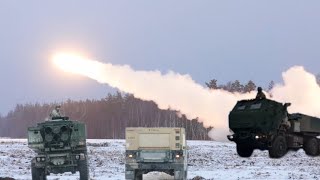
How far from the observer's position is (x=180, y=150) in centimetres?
2627

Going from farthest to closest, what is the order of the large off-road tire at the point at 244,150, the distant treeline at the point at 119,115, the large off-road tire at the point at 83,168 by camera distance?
the distant treeline at the point at 119,115 < the large off-road tire at the point at 83,168 < the large off-road tire at the point at 244,150

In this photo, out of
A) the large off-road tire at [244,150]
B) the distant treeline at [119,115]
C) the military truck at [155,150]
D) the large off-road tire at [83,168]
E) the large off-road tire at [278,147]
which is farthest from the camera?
the distant treeline at [119,115]

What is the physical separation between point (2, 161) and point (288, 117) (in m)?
37.3

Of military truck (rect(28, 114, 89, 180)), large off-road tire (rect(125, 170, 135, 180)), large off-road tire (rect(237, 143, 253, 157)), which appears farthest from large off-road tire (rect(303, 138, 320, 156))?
military truck (rect(28, 114, 89, 180))

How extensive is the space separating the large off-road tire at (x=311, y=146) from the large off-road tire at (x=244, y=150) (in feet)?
3.61

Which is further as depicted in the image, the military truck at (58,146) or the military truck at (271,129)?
the military truck at (58,146)

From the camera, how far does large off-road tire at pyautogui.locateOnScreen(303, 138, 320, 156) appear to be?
11998mm

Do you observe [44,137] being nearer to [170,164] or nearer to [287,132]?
[170,164]

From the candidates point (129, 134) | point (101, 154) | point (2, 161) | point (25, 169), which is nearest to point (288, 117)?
point (129, 134)

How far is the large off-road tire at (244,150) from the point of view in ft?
41.3

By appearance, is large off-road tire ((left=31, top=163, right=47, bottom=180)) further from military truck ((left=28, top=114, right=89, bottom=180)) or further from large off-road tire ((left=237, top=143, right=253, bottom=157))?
large off-road tire ((left=237, top=143, right=253, bottom=157))

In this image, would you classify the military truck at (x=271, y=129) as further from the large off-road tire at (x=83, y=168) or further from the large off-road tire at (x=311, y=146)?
the large off-road tire at (x=83, y=168)

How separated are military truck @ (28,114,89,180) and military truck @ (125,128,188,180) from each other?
93.4 inches

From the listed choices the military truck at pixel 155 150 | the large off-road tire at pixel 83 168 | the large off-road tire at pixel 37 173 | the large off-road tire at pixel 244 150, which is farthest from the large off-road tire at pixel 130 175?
the large off-road tire at pixel 244 150
